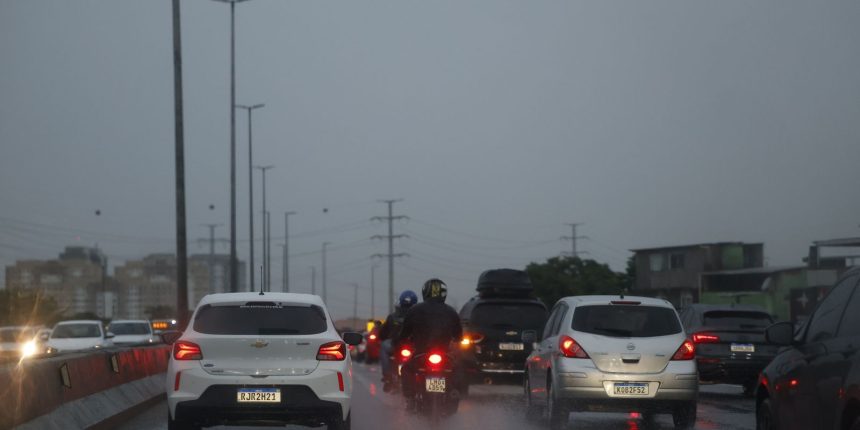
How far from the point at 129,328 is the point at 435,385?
36316 mm

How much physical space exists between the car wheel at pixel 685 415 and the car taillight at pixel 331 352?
437cm

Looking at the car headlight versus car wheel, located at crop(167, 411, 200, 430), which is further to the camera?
the car headlight

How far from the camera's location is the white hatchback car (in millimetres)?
11930

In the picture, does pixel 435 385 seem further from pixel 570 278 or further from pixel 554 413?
pixel 570 278

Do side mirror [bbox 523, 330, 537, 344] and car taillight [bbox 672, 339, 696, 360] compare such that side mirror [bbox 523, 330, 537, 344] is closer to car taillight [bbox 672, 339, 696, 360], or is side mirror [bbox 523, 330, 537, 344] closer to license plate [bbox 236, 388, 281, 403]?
car taillight [bbox 672, 339, 696, 360]

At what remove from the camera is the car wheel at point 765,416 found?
10117mm

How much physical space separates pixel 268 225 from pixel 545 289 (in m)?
26.0

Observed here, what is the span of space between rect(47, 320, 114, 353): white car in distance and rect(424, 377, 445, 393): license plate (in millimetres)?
28752

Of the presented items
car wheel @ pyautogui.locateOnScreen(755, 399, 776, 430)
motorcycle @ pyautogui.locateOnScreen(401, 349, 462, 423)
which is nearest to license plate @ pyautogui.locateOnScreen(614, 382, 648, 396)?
motorcycle @ pyautogui.locateOnScreen(401, 349, 462, 423)

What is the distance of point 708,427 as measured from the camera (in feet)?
49.8

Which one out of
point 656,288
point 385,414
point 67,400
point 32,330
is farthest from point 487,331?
point 656,288

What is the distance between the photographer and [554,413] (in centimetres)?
1469

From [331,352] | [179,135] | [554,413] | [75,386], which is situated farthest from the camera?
[179,135]

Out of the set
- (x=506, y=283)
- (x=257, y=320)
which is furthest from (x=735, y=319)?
(x=257, y=320)
